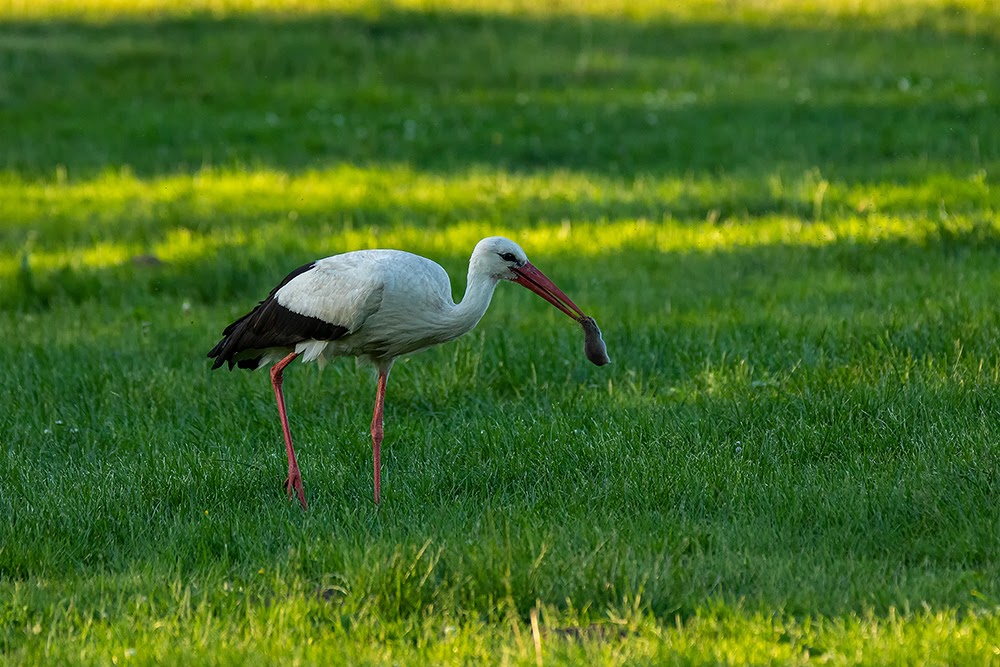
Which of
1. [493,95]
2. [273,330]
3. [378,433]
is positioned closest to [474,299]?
[378,433]

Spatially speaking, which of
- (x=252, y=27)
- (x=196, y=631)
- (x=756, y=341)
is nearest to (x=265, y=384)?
(x=756, y=341)

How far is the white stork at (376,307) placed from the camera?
5.43m

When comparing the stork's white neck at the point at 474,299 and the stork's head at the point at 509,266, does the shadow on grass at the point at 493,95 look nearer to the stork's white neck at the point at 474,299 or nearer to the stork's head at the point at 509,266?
the stork's head at the point at 509,266

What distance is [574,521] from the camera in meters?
4.72

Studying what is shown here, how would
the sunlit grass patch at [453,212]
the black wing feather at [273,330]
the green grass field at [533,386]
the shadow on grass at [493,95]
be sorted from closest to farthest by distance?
the green grass field at [533,386] → the black wing feather at [273,330] → the sunlit grass patch at [453,212] → the shadow on grass at [493,95]

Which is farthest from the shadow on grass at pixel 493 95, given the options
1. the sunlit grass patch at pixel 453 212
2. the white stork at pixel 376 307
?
the white stork at pixel 376 307

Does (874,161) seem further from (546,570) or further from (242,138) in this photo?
(546,570)

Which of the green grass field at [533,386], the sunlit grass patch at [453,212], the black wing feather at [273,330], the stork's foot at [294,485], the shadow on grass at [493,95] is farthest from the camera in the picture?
the shadow on grass at [493,95]

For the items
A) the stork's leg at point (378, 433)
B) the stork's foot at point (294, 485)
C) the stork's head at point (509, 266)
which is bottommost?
the stork's foot at point (294, 485)

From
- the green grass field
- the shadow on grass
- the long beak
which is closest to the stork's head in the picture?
the long beak

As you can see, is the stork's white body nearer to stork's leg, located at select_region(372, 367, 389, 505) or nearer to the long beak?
the long beak

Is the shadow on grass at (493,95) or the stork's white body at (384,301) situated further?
the shadow on grass at (493,95)

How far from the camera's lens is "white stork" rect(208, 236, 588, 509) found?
5.43 m

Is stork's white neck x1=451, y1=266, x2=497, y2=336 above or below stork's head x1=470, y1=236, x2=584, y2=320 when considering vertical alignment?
below
